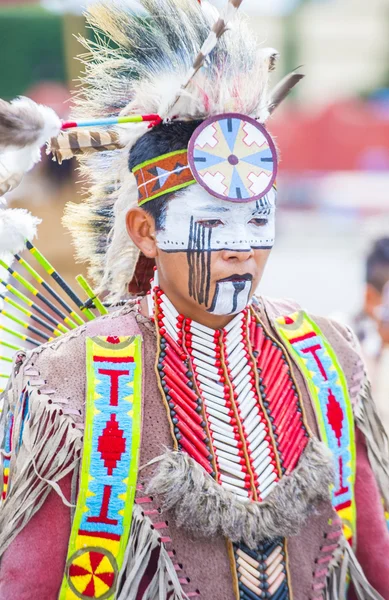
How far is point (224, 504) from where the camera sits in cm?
200

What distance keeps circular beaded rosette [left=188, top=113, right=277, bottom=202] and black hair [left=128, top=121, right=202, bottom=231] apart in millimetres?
53

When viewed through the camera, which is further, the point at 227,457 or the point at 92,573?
the point at 227,457

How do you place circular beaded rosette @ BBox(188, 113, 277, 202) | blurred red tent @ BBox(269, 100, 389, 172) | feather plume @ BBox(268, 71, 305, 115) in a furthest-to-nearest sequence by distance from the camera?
blurred red tent @ BBox(269, 100, 389, 172) < feather plume @ BBox(268, 71, 305, 115) < circular beaded rosette @ BBox(188, 113, 277, 202)

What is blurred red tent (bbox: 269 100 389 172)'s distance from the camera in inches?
706

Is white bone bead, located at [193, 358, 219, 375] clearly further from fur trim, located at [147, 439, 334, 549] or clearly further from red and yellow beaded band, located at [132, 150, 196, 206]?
red and yellow beaded band, located at [132, 150, 196, 206]

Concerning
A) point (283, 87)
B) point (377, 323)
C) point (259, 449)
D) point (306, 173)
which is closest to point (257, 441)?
point (259, 449)

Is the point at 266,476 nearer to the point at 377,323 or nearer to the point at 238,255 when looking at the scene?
the point at 238,255

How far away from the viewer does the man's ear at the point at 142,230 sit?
2.17m

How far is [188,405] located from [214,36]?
2.82 feet

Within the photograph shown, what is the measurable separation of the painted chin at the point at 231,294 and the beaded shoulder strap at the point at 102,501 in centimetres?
32

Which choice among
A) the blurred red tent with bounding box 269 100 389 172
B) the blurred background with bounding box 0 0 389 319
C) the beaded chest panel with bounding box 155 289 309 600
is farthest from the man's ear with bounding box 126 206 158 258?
the blurred red tent with bounding box 269 100 389 172

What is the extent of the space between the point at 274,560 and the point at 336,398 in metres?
0.44

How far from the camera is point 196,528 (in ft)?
6.55

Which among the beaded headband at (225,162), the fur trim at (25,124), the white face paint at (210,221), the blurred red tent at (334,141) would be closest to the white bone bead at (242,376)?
the white face paint at (210,221)
